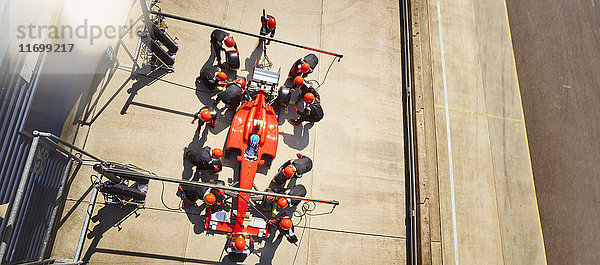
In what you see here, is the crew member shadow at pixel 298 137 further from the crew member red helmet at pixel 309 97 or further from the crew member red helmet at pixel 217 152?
the crew member red helmet at pixel 217 152

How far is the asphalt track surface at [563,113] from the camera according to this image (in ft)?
36.3

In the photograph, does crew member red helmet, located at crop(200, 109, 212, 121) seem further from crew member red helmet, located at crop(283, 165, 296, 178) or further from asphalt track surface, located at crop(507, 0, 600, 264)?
asphalt track surface, located at crop(507, 0, 600, 264)

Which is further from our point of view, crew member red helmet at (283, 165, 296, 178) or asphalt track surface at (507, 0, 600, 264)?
asphalt track surface at (507, 0, 600, 264)

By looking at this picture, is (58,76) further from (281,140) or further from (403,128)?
(403,128)

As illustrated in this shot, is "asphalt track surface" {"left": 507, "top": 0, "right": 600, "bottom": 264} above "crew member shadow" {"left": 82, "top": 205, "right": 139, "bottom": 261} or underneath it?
above

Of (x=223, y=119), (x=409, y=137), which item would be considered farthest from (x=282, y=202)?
(x=409, y=137)

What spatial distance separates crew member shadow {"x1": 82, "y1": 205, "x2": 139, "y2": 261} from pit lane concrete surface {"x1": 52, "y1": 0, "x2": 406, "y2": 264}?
28 mm

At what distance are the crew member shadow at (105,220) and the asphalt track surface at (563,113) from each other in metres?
13.9

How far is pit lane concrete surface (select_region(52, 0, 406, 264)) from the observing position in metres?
8.91

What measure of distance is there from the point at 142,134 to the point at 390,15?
33.3ft

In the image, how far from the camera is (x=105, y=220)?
28.8ft

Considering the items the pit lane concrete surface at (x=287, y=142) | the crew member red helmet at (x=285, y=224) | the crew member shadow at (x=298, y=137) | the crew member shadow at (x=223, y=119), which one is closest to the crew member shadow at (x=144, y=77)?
the pit lane concrete surface at (x=287, y=142)

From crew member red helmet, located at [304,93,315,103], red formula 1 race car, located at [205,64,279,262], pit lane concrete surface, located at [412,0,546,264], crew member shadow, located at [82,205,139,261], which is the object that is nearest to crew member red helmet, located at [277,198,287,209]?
red formula 1 race car, located at [205,64,279,262]

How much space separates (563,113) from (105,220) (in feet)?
53.8
